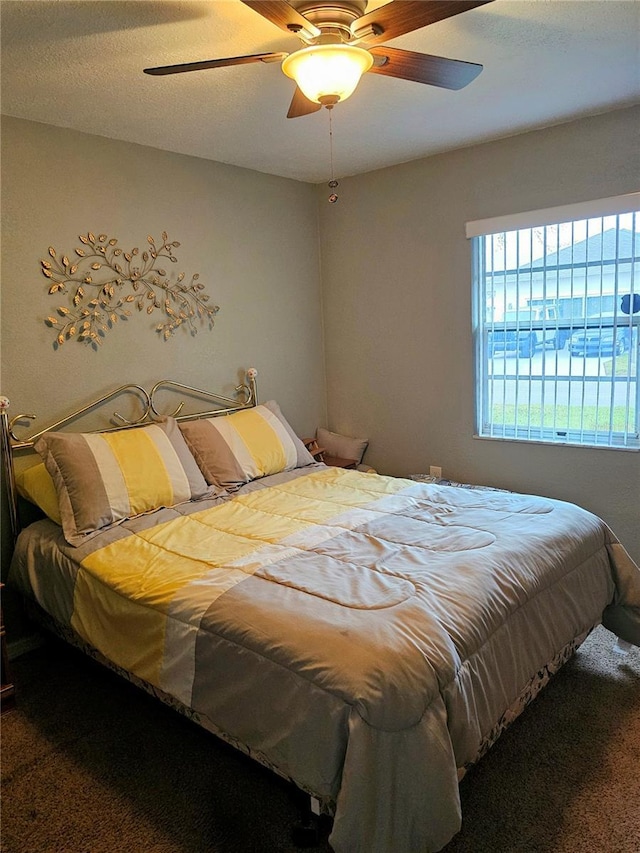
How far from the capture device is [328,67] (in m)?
1.77

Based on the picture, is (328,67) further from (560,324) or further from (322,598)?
(560,324)

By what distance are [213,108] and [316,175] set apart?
1364 mm

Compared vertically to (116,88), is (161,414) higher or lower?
lower

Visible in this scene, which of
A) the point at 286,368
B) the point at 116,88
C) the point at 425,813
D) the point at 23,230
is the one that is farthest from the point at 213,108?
the point at 425,813

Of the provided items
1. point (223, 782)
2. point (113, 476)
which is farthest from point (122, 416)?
point (223, 782)

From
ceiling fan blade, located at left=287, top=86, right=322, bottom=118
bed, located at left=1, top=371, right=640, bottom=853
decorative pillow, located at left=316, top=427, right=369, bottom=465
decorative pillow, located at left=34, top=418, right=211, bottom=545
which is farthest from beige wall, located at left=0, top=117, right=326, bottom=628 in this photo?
ceiling fan blade, located at left=287, top=86, right=322, bottom=118

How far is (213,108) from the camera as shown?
2699 mm

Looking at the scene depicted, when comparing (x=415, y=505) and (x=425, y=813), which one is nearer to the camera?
(x=425, y=813)

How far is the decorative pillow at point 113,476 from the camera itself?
2.51m

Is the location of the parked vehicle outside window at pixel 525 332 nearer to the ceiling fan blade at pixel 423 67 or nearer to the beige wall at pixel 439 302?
the beige wall at pixel 439 302

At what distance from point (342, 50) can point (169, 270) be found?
73.6 inches

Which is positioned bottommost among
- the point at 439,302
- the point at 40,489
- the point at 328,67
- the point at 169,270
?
the point at 40,489

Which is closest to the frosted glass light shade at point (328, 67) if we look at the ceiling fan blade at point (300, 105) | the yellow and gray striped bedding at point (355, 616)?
the ceiling fan blade at point (300, 105)

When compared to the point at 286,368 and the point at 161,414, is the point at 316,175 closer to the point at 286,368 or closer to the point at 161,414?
the point at 286,368
